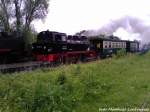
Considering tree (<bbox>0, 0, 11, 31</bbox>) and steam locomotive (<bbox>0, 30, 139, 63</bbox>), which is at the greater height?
tree (<bbox>0, 0, 11, 31</bbox>)

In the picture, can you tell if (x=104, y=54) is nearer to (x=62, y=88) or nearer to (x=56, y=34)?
(x=56, y=34)

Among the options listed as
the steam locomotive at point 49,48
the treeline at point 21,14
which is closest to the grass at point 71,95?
the steam locomotive at point 49,48

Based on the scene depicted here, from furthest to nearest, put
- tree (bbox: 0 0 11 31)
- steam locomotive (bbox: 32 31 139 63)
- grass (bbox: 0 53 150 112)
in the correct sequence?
tree (bbox: 0 0 11 31) < steam locomotive (bbox: 32 31 139 63) < grass (bbox: 0 53 150 112)

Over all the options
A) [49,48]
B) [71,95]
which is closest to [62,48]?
[49,48]

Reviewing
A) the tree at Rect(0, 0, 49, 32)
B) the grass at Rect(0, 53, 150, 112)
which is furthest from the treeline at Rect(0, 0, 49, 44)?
the grass at Rect(0, 53, 150, 112)

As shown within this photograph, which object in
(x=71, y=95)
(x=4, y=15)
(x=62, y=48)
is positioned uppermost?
(x=4, y=15)

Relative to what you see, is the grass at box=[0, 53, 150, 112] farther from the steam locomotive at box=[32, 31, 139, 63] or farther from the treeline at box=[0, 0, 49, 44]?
the treeline at box=[0, 0, 49, 44]

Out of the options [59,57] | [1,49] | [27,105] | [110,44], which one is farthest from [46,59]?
[27,105]

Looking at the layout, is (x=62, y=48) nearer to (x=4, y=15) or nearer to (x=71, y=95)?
(x=4, y=15)

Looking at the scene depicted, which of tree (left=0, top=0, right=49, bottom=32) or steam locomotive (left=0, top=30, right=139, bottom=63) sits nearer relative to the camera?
steam locomotive (left=0, top=30, right=139, bottom=63)

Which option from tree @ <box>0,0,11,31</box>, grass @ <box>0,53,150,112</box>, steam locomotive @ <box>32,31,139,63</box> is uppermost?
tree @ <box>0,0,11,31</box>

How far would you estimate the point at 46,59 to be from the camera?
25906 mm

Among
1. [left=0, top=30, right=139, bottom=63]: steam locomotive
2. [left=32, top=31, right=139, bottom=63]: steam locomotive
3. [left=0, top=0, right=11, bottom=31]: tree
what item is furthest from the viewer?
[left=0, top=0, right=11, bottom=31]: tree

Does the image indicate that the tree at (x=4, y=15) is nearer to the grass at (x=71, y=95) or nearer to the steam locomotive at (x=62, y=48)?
the steam locomotive at (x=62, y=48)
